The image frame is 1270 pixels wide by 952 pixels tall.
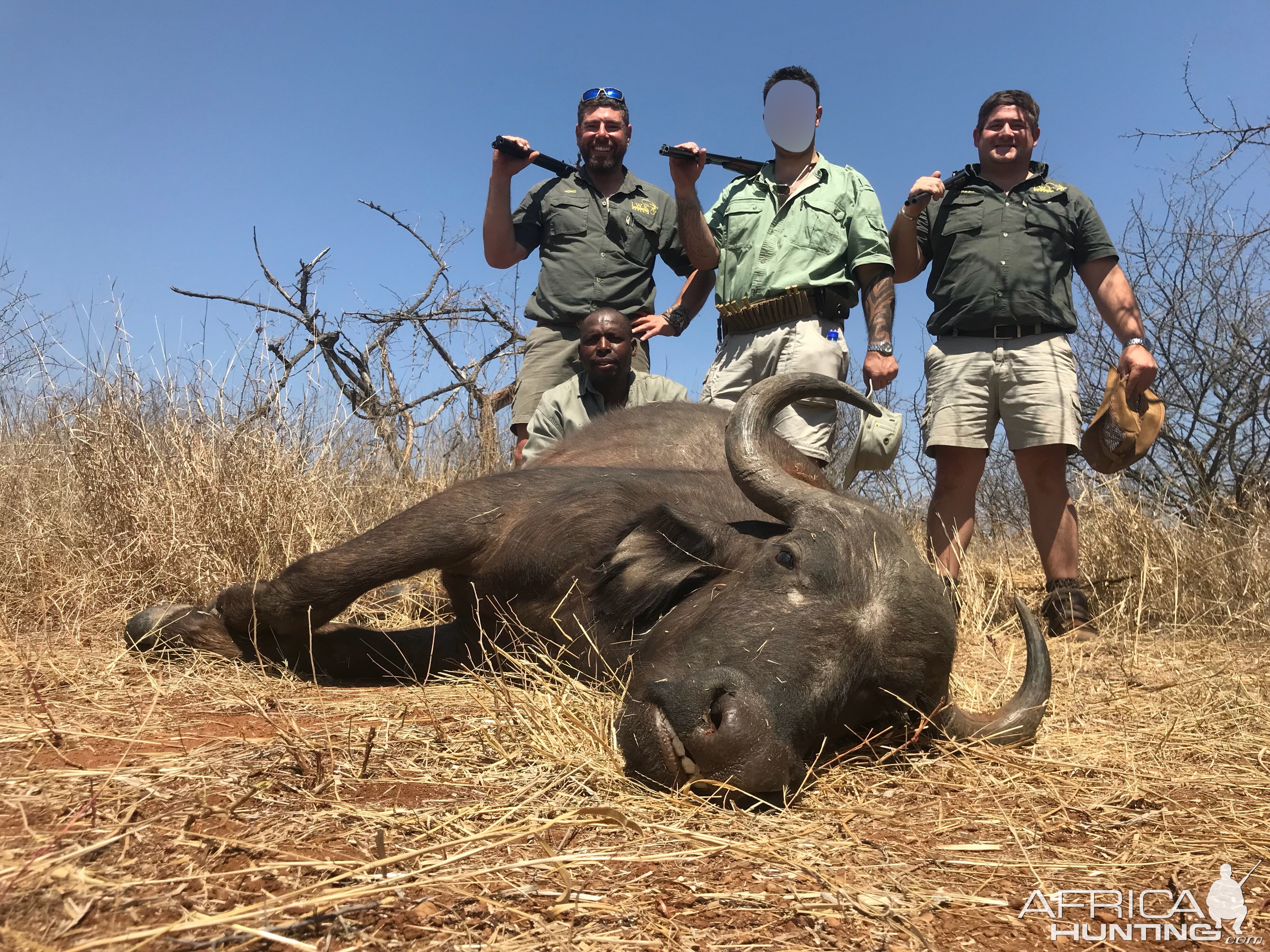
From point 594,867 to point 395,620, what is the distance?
3400mm

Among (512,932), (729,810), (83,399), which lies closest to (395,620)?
(83,399)

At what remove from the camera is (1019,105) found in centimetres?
530

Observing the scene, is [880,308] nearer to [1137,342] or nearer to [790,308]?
[790,308]

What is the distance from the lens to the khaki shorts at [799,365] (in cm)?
502

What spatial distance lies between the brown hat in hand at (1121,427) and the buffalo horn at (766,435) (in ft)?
9.02

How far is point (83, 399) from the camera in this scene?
209 inches

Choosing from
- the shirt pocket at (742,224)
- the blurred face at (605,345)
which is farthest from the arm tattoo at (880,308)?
the blurred face at (605,345)

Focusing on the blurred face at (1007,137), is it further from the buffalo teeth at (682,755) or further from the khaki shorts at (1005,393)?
the buffalo teeth at (682,755)

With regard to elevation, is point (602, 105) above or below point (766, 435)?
above

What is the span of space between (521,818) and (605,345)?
3437mm

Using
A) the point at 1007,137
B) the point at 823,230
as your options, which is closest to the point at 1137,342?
the point at 1007,137

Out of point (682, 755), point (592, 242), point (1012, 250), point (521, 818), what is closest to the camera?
point (521, 818)

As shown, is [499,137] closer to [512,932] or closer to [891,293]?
[891,293]

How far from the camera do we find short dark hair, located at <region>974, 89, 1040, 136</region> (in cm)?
531
